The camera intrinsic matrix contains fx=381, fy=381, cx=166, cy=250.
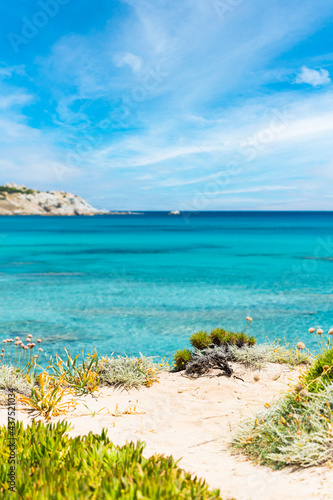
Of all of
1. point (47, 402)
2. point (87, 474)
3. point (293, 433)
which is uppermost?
point (87, 474)

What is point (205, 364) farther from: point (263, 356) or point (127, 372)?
point (127, 372)

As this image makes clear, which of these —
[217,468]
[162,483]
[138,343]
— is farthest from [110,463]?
[138,343]

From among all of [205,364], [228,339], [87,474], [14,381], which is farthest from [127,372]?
[87,474]

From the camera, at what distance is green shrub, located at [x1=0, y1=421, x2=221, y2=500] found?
2871 millimetres

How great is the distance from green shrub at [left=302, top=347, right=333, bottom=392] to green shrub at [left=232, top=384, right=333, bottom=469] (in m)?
0.12

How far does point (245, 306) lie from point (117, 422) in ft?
45.6

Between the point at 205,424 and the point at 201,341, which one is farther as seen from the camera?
the point at 201,341

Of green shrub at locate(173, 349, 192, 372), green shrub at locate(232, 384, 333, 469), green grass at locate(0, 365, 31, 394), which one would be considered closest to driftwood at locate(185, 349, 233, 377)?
green shrub at locate(173, 349, 192, 372)

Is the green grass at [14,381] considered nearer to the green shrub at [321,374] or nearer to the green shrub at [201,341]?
the green shrub at [201,341]

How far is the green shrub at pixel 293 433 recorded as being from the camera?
407 centimetres

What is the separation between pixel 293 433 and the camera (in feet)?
14.7

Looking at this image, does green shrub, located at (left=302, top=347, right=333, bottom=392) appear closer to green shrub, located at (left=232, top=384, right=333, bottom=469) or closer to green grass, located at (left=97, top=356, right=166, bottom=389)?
green shrub, located at (left=232, top=384, right=333, bottom=469)

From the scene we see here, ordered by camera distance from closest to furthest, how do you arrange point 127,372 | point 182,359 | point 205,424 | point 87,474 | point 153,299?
point 87,474 < point 205,424 < point 127,372 < point 182,359 < point 153,299

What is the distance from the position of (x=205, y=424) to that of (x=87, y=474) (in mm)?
3038
